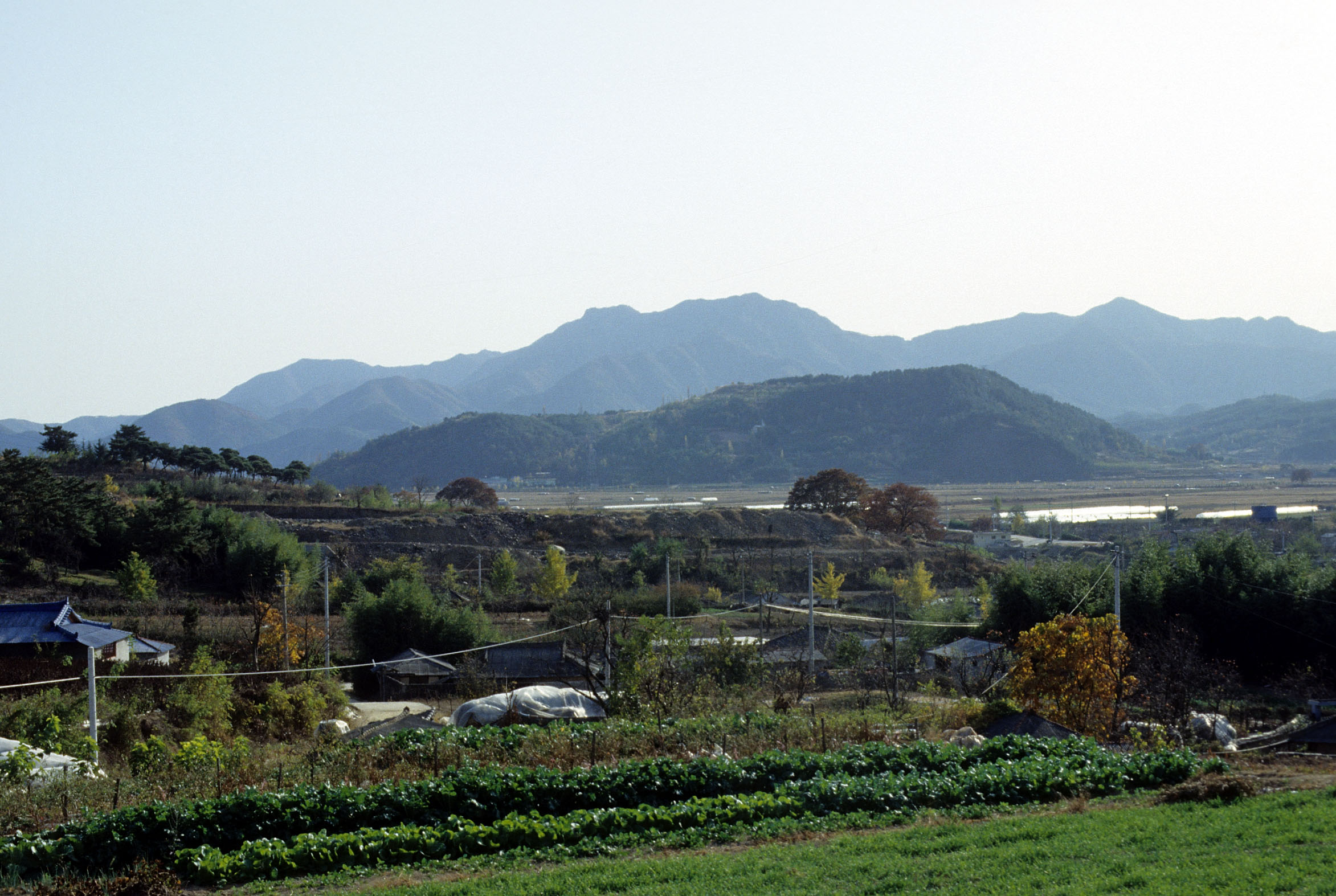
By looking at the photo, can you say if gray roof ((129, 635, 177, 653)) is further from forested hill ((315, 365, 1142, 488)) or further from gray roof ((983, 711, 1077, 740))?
forested hill ((315, 365, 1142, 488))

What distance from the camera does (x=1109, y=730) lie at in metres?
16.3

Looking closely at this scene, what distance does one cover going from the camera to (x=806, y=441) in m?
168

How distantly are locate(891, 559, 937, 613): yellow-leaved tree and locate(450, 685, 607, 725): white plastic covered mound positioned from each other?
26772mm

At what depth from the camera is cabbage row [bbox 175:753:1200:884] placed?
8273mm

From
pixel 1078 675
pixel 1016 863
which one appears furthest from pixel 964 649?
pixel 1016 863

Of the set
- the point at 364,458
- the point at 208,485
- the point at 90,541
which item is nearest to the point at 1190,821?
the point at 90,541

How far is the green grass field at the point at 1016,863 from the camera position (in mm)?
6930

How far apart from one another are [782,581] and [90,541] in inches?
1176

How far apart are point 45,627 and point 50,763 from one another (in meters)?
10.3

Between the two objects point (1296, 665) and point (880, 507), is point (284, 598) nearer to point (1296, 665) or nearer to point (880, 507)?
point (1296, 665)

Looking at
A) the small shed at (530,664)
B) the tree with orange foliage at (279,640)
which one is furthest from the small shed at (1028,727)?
the tree with orange foliage at (279,640)

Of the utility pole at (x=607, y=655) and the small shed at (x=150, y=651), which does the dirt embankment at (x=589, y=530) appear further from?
the utility pole at (x=607, y=655)

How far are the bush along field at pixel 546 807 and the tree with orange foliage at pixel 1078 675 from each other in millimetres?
4783

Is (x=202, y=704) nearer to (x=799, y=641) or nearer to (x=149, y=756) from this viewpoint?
(x=149, y=756)
